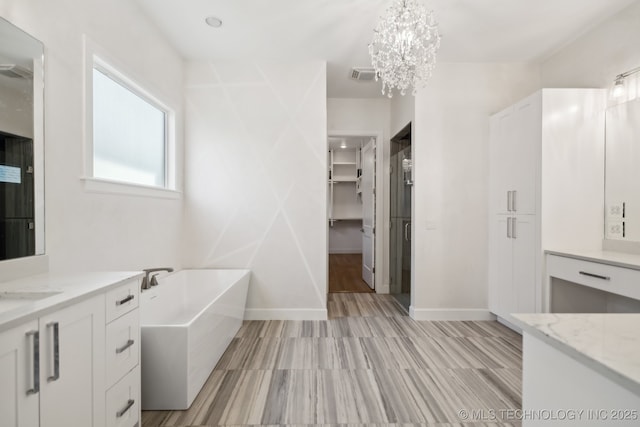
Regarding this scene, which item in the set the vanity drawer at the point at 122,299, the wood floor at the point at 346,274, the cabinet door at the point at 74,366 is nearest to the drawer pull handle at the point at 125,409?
the cabinet door at the point at 74,366

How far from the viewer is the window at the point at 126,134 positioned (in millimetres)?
2049

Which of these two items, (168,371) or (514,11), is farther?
(514,11)

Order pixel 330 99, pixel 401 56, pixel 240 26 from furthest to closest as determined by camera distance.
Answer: pixel 330 99
pixel 240 26
pixel 401 56

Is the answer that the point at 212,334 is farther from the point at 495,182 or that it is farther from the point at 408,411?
the point at 495,182

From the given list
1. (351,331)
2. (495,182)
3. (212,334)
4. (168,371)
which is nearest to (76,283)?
(168,371)

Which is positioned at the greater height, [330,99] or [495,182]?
[330,99]

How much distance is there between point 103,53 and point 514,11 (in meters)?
3.10

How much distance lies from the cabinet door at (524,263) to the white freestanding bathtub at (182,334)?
2.58 m

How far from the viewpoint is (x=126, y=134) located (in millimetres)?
2385

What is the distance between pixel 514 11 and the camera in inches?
93.1

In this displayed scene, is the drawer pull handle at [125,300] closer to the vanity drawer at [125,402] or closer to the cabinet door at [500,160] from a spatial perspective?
the vanity drawer at [125,402]

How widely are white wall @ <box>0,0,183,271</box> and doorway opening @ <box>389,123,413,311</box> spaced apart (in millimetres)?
2635

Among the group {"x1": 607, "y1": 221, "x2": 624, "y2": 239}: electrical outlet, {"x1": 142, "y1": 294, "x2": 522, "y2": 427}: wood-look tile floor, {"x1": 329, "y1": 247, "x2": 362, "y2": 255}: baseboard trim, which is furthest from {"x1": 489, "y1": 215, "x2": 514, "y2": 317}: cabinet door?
{"x1": 329, "y1": 247, "x2": 362, "y2": 255}: baseboard trim

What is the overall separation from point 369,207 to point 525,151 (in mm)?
2239
